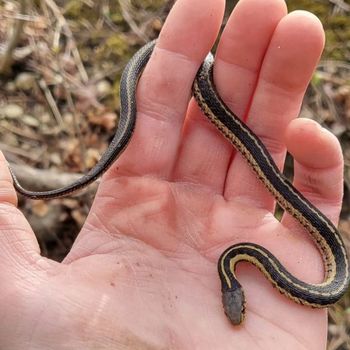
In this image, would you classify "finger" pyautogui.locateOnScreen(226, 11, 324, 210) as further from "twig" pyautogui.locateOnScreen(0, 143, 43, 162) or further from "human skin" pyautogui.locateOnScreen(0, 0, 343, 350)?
"twig" pyautogui.locateOnScreen(0, 143, 43, 162)

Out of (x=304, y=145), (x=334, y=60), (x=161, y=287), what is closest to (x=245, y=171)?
(x=304, y=145)

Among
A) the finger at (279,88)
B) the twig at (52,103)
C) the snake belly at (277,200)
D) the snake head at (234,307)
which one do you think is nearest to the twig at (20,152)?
the twig at (52,103)

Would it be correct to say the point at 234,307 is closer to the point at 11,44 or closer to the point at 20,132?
the point at 20,132

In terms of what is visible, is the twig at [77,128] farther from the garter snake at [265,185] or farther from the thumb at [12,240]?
the thumb at [12,240]

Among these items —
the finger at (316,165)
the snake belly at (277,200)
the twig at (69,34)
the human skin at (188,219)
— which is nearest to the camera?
the human skin at (188,219)

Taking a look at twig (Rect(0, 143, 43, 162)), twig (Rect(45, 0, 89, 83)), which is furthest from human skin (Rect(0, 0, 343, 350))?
twig (Rect(45, 0, 89, 83))
